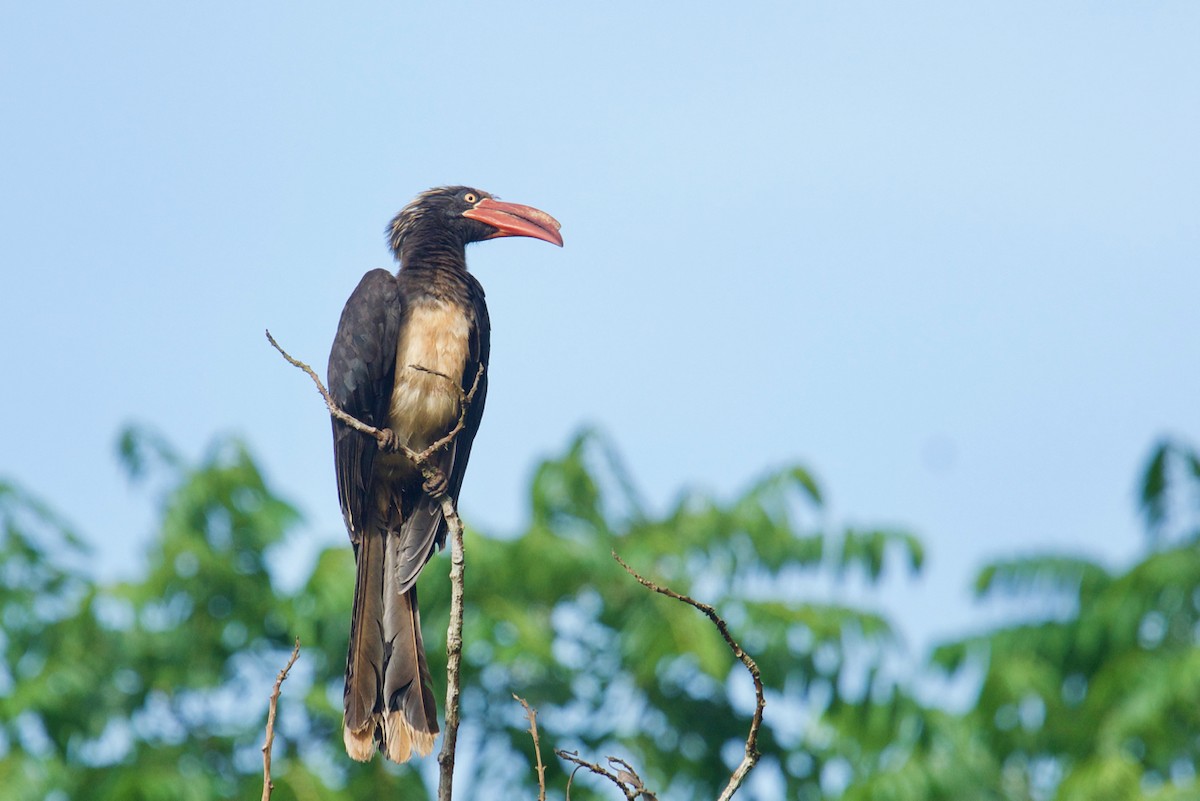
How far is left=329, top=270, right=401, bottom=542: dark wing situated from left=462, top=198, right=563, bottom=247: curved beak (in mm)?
679

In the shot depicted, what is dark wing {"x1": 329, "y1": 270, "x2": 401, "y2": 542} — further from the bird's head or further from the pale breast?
the bird's head

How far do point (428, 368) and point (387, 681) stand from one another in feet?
3.80

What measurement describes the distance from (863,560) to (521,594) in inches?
90.0

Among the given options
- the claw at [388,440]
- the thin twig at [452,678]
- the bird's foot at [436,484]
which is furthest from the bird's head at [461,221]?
the thin twig at [452,678]

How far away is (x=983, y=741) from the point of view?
9.99 m

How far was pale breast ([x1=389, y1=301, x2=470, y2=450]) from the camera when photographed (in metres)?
4.81

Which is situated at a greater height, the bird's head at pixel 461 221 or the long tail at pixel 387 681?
the bird's head at pixel 461 221

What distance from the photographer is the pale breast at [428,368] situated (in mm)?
4812

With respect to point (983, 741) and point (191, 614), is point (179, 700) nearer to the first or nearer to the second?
point (191, 614)

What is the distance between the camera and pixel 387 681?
13.6ft

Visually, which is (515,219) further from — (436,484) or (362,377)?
(436,484)

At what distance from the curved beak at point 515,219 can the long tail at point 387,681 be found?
60.5 inches

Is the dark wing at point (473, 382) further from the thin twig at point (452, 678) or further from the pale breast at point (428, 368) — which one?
the thin twig at point (452, 678)

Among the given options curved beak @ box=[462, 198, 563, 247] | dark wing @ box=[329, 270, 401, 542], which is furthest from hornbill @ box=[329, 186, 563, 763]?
curved beak @ box=[462, 198, 563, 247]
